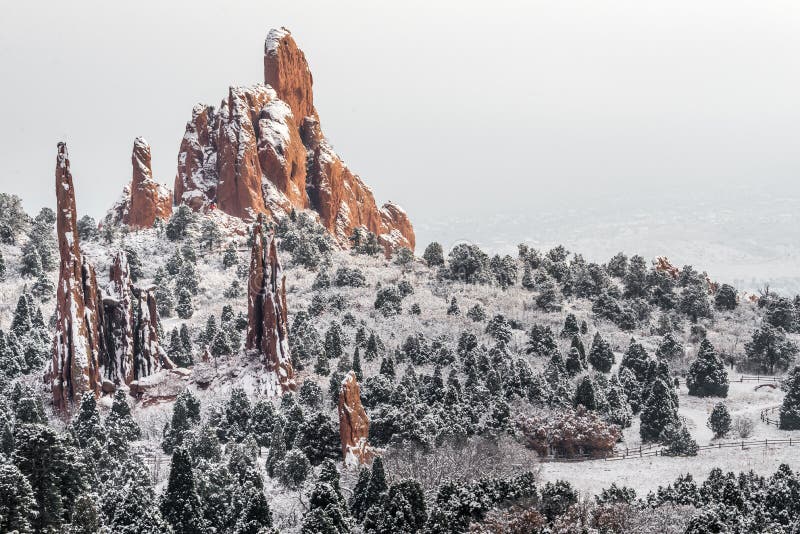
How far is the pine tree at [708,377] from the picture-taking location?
266 feet

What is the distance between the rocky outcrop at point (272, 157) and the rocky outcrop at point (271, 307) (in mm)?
52311

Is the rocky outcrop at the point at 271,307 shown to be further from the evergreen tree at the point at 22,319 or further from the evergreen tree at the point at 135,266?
the evergreen tree at the point at 135,266

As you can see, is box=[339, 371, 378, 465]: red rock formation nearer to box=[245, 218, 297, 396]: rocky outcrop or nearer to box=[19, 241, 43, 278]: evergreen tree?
box=[245, 218, 297, 396]: rocky outcrop

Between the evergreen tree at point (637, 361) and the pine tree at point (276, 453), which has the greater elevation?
the evergreen tree at point (637, 361)

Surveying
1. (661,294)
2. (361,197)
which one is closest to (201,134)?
(361,197)

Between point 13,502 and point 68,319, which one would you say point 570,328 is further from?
point 13,502

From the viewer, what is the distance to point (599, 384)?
77.2m

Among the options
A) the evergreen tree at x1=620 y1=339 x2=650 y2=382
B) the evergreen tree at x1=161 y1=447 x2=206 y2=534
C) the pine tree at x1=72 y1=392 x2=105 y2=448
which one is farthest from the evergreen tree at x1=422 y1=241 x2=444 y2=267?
the evergreen tree at x1=161 y1=447 x2=206 y2=534

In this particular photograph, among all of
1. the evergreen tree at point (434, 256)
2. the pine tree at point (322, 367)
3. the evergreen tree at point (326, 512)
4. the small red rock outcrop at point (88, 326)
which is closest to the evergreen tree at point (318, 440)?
the evergreen tree at point (326, 512)

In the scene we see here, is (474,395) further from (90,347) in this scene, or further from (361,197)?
(361,197)

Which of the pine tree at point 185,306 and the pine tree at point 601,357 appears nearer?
the pine tree at point 601,357

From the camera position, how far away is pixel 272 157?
427 feet

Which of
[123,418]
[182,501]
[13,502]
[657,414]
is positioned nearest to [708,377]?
[657,414]

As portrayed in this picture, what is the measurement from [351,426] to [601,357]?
120 feet
